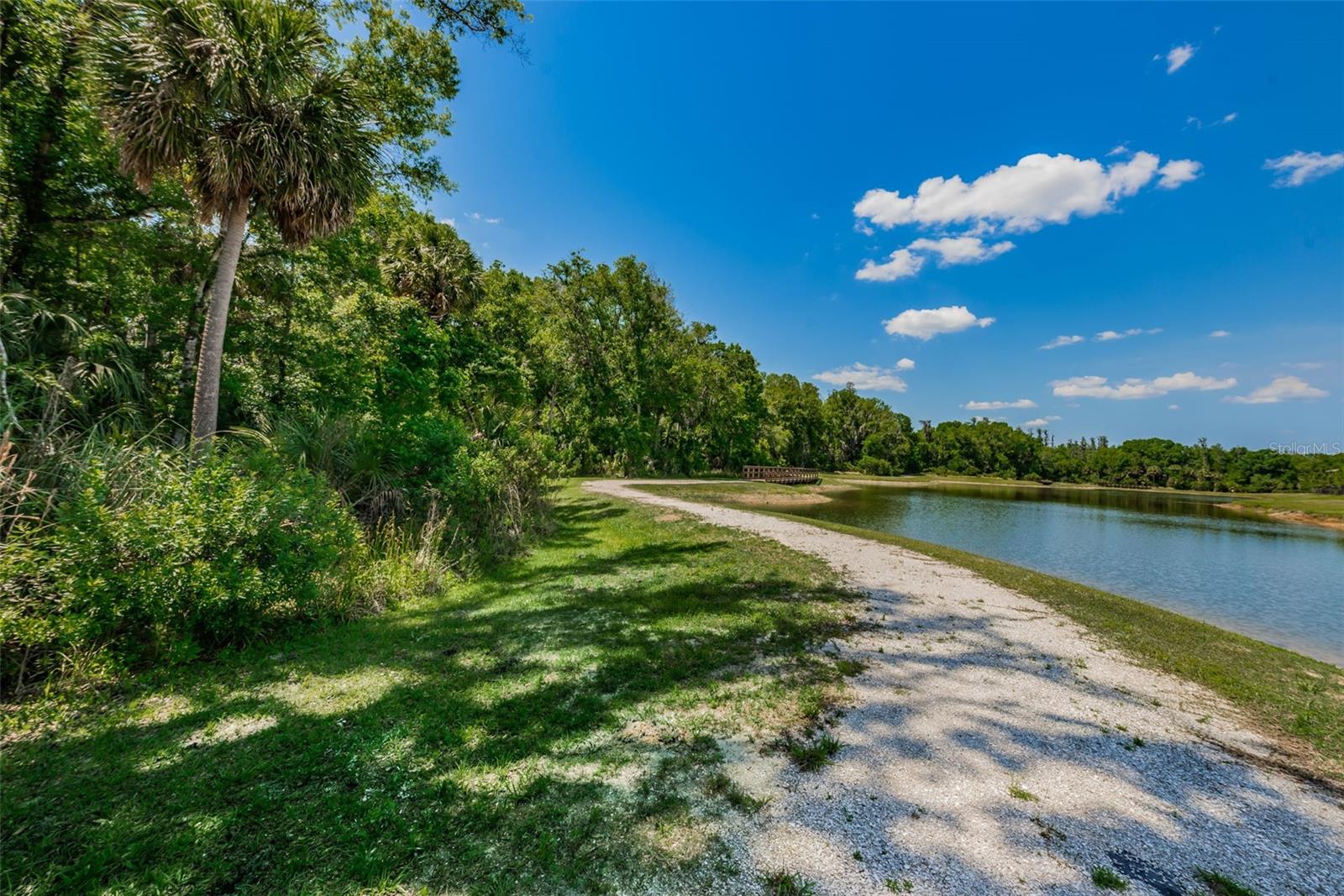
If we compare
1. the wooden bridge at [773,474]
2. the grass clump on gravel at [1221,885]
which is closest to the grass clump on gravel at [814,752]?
the grass clump on gravel at [1221,885]

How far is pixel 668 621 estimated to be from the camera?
19.3 feet

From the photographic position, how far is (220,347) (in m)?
6.50

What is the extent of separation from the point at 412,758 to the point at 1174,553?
2483cm

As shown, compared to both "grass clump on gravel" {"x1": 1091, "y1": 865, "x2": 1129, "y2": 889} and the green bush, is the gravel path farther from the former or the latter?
→ the green bush

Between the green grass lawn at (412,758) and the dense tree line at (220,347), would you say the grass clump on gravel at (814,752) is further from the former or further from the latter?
the dense tree line at (220,347)

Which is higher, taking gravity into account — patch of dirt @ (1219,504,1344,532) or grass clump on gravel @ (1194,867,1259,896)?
grass clump on gravel @ (1194,867,1259,896)

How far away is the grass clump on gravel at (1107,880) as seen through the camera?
2.28 m

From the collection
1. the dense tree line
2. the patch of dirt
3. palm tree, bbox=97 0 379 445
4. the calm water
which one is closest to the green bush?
the dense tree line

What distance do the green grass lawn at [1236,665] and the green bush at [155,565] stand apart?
920 cm

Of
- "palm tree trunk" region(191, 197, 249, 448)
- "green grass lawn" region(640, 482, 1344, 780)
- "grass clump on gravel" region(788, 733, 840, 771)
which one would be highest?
"palm tree trunk" region(191, 197, 249, 448)

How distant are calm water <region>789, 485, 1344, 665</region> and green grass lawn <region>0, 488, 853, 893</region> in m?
10.7

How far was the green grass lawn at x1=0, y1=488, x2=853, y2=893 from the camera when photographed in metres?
2.27

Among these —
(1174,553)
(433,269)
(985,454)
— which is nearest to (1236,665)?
(1174,553)

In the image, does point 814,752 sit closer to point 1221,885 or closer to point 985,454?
point 1221,885
